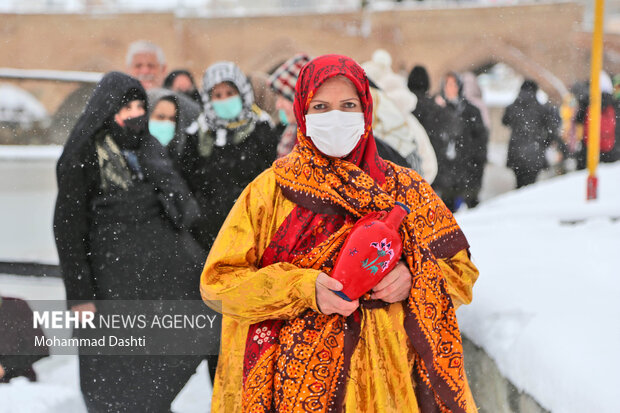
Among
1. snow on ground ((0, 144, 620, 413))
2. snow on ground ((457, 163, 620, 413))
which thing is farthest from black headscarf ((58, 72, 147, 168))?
snow on ground ((457, 163, 620, 413))

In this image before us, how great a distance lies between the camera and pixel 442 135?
13.2 ft

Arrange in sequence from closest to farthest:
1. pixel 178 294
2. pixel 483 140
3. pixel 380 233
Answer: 1. pixel 380 233
2. pixel 178 294
3. pixel 483 140

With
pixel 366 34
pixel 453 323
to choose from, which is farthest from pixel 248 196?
pixel 366 34

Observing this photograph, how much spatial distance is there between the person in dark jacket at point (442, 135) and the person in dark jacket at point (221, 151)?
120 centimetres

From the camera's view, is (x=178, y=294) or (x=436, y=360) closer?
(x=436, y=360)

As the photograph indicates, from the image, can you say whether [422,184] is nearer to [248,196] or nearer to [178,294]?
[248,196]

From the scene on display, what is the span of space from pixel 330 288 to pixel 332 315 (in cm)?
11

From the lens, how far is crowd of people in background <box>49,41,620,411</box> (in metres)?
2.72

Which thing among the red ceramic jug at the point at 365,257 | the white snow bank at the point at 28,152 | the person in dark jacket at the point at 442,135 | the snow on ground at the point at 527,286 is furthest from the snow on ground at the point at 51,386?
the red ceramic jug at the point at 365,257

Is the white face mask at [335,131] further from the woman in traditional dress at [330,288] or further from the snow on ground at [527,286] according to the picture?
the snow on ground at [527,286]

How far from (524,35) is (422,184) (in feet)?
65.7

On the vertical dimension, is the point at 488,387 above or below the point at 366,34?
below

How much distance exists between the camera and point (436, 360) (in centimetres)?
171

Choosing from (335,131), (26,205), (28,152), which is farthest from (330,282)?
(26,205)
